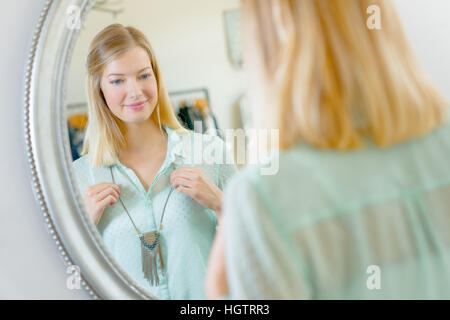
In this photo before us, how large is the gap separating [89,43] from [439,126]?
43 centimetres

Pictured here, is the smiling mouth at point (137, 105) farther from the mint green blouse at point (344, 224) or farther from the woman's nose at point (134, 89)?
the mint green blouse at point (344, 224)

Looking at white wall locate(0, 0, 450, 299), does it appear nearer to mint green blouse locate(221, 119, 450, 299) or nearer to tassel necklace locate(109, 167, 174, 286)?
tassel necklace locate(109, 167, 174, 286)

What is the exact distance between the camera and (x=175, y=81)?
57 centimetres

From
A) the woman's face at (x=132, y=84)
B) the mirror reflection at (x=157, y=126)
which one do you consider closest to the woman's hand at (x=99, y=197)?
the mirror reflection at (x=157, y=126)

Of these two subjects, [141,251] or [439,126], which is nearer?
[439,126]

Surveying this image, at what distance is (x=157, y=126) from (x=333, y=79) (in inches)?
9.5

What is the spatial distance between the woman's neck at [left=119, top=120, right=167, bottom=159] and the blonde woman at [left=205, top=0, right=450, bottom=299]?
17cm

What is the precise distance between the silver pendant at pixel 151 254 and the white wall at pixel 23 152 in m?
0.12

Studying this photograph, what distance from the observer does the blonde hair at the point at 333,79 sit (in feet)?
1.38

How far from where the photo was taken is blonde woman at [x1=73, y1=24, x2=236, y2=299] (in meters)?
0.57

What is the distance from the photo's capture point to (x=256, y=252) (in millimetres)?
404
